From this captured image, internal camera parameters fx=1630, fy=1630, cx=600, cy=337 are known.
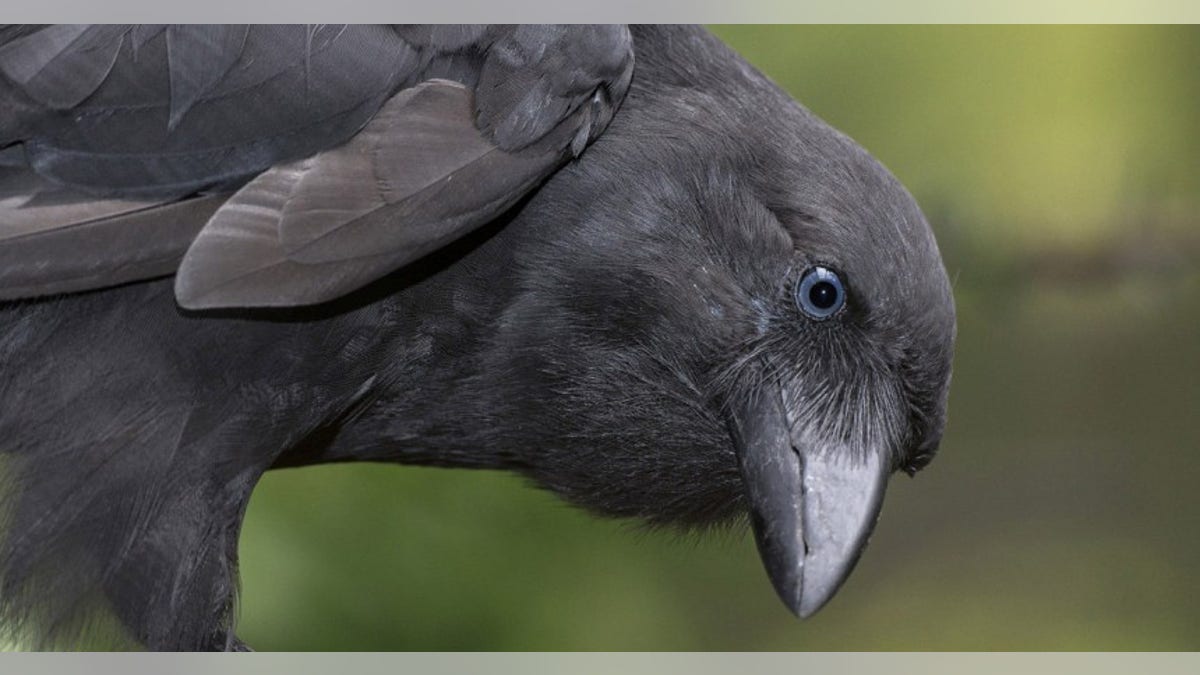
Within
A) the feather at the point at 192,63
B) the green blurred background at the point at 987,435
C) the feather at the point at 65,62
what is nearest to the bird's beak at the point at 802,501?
the green blurred background at the point at 987,435

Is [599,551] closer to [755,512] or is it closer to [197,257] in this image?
[755,512]

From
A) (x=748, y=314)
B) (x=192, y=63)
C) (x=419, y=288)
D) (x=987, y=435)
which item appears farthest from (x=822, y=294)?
(x=987, y=435)

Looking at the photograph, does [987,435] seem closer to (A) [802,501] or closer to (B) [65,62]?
(A) [802,501]

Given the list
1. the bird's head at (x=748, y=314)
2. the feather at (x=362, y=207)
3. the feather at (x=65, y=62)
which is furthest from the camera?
the bird's head at (x=748, y=314)

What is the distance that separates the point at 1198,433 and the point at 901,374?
6.19 feet

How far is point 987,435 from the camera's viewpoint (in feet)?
14.0

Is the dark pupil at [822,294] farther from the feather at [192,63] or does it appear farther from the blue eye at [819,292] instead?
the feather at [192,63]

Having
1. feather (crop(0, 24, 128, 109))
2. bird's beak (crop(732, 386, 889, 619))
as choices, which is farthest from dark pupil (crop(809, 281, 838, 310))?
feather (crop(0, 24, 128, 109))

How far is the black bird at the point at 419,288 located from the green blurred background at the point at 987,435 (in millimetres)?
633

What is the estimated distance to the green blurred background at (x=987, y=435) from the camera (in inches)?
143

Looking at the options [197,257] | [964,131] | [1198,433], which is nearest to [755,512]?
[197,257]

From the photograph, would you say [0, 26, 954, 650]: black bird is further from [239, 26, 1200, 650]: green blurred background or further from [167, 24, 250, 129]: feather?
[239, 26, 1200, 650]: green blurred background

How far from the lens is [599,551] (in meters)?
3.80

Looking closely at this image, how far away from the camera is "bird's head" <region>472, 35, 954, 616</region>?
256 centimetres
